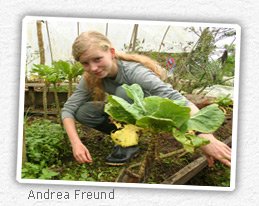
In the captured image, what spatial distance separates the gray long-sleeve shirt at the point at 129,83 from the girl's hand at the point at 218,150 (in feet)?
0.56

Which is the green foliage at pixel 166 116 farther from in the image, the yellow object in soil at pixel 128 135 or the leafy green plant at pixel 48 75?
the leafy green plant at pixel 48 75

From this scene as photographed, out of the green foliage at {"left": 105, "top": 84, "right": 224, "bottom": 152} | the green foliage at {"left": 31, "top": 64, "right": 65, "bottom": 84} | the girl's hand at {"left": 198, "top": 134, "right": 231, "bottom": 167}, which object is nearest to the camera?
the green foliage at {"left": 105, "top": 84, "right": 224, "bottom": 152}

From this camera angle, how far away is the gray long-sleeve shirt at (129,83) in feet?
4.33

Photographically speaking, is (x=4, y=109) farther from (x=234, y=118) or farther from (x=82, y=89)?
(x=234, y=118)

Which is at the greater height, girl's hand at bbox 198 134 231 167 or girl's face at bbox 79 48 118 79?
girl's face at bbox 79 48 118 79

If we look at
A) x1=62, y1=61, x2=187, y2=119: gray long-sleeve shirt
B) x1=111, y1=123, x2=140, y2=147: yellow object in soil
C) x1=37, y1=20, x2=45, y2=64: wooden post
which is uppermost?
x1=37, y1=20, x2=45, y2=64: wooden post

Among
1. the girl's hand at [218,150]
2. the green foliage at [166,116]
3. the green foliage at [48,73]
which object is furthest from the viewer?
the green foliage at [48,73]

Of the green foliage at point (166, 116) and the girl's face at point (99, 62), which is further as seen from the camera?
the girl's face at point (99, 62)

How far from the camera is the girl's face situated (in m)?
1.32

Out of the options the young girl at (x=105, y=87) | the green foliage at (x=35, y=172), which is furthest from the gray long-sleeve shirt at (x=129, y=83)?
the green foliage at (x=35, y=172)

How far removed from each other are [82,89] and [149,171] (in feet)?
1.29

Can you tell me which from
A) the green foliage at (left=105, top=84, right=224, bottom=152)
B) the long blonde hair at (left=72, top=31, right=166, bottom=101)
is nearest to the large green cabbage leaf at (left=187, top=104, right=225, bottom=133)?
the green foliage at (left=105, top=84, right=224, bottom=152)

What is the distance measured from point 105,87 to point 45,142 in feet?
0.97

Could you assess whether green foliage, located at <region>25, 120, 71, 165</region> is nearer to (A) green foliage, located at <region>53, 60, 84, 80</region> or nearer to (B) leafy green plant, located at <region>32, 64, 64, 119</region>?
(B) leafy green plant, located at <region>32, 64, 64, 119</region>
